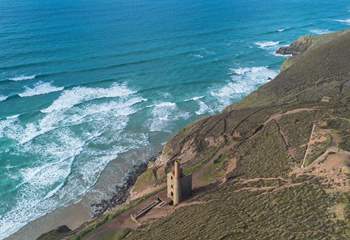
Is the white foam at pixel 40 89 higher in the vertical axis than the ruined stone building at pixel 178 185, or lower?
higher

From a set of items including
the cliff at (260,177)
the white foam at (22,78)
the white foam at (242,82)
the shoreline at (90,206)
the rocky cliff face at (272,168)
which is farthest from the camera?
the white foam at (22,78)

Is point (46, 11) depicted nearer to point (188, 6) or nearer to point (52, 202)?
point (188, 6)

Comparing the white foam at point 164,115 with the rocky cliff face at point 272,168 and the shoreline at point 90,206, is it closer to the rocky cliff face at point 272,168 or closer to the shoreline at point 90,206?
the rocky cliff face at point 272,168

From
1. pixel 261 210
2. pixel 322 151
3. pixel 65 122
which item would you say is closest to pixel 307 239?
pixel 261 210

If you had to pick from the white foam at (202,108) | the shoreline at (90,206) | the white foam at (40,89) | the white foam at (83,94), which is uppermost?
the white foam at (40,89)

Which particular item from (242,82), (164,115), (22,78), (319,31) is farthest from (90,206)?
(319,31)

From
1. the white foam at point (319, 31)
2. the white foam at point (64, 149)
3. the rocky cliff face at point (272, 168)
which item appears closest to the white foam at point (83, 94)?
the white foam at point (64, 149)
